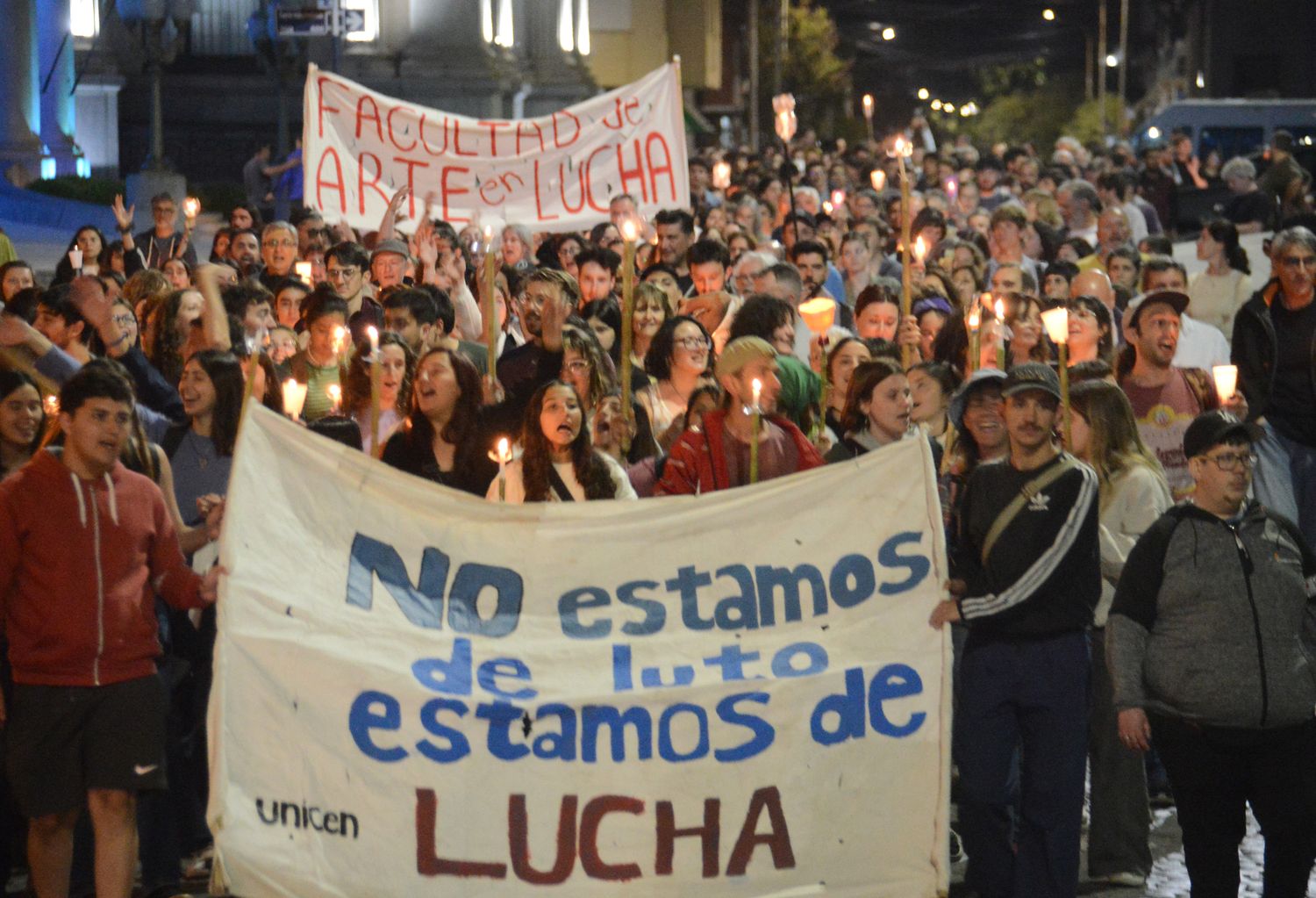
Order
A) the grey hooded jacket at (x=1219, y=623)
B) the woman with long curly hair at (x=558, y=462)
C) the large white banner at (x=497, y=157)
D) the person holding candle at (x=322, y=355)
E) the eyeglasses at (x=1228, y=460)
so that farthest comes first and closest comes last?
the large white banner at (x=497, y=157), the person holding candle at (x=322, y=355), the woman with long curly hair at (x=558, y=462), the eyeglasses at (x=1228, y=460), the grey hooded jacket at (x=1219, y=623)

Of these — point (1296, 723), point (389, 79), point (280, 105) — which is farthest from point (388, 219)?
point (389, 79)

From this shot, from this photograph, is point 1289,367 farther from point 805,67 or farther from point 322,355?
point 805,67

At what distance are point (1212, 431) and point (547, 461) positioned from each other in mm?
2151

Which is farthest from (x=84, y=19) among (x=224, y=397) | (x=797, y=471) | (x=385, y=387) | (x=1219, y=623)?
(x=1219, y=623)

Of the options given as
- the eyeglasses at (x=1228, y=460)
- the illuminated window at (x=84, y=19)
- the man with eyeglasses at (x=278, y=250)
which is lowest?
the eyeglasses at (x=1228, y=460)

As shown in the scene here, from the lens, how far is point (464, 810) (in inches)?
239

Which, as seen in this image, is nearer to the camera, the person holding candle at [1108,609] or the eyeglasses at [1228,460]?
the eyeglasses at [1228,460]

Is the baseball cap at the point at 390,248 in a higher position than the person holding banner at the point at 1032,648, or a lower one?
higher

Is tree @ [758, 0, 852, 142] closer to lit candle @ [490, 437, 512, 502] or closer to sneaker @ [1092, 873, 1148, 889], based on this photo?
lit candle @ [490, 437, 512, 502]

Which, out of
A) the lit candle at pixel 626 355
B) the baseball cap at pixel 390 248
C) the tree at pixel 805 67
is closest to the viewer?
the lit candle at pixel 626 355

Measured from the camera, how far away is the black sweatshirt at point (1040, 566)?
6.56m

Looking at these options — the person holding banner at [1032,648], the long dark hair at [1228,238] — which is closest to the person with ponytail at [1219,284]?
the long dark hair at [1228,238]

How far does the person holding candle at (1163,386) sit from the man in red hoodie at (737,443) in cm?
179

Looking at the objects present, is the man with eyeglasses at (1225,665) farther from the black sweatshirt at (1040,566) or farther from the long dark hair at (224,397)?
the long dark hair at (224,397)
